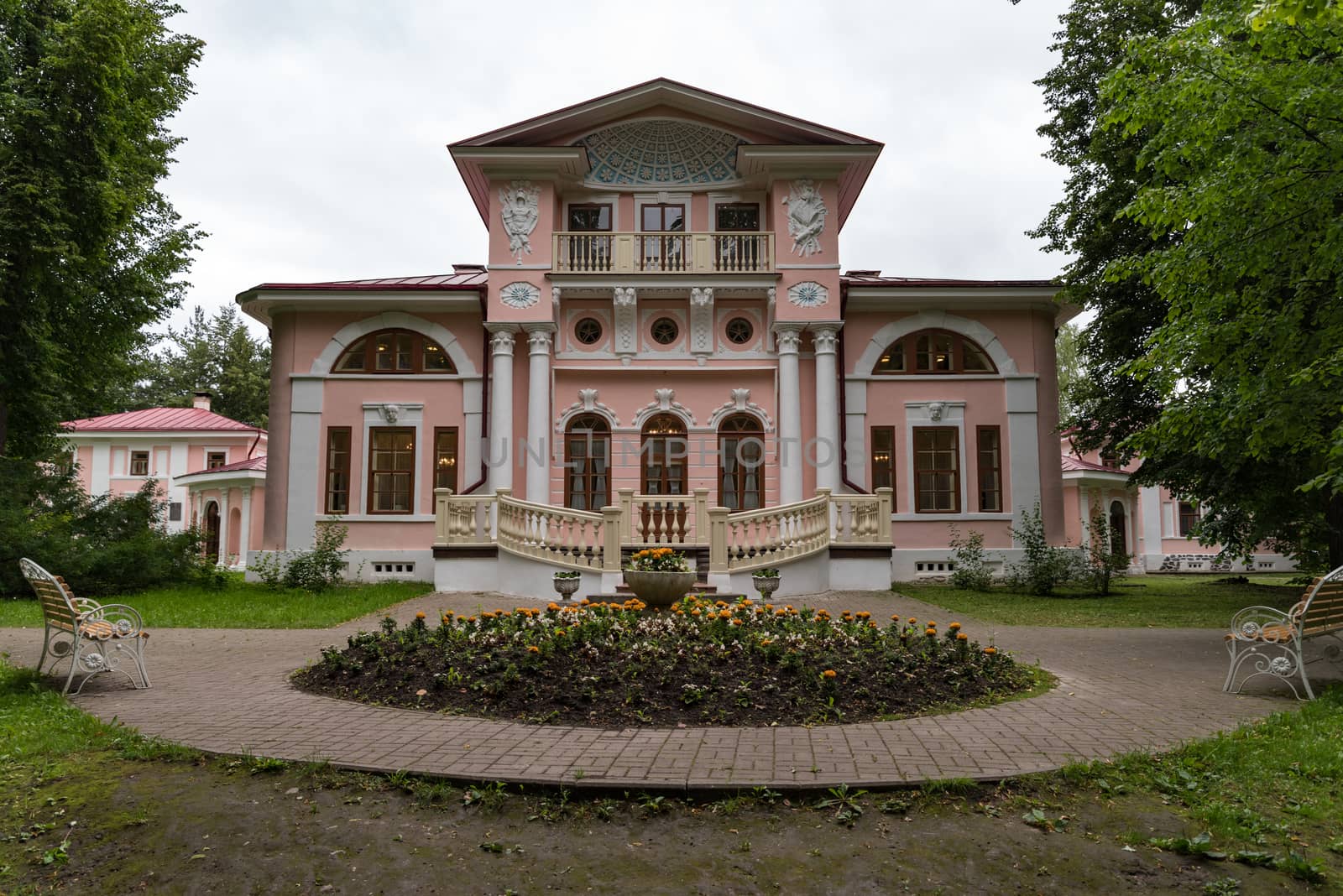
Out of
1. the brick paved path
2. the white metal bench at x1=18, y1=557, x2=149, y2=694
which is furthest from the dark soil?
the white metal bench at x1=18, y1=557, x2=149, y2=694

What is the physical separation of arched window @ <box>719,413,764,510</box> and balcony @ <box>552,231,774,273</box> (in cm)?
322

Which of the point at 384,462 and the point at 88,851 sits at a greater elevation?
the point at 384,462

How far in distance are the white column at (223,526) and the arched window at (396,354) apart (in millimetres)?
18201

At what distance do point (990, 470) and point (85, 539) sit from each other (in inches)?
708

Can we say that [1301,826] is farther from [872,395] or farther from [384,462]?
[384,462]

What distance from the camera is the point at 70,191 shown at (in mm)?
16484

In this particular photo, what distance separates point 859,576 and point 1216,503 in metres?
5.73

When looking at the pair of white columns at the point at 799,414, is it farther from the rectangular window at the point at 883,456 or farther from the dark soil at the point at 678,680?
the dark soil at the point at 678,680

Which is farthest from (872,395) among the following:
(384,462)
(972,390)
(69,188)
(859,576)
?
(69,188)

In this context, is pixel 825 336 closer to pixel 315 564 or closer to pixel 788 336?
pixel 788 336

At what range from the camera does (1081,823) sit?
4055 mm

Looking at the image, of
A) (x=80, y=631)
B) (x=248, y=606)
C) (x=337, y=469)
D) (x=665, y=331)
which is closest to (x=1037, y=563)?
(x=665, y=331)

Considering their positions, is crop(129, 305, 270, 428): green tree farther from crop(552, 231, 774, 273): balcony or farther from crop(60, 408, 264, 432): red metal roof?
crop(552, 231, 774, 273): balcony

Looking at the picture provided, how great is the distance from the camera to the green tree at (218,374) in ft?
168
